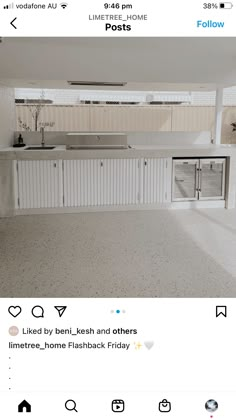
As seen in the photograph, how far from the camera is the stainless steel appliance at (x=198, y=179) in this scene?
6027 millimetres

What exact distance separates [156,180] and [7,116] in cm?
244

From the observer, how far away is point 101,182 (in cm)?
577

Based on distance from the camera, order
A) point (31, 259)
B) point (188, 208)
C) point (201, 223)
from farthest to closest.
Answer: point (188, 208) < point (201, 223) < point (31, 259)
